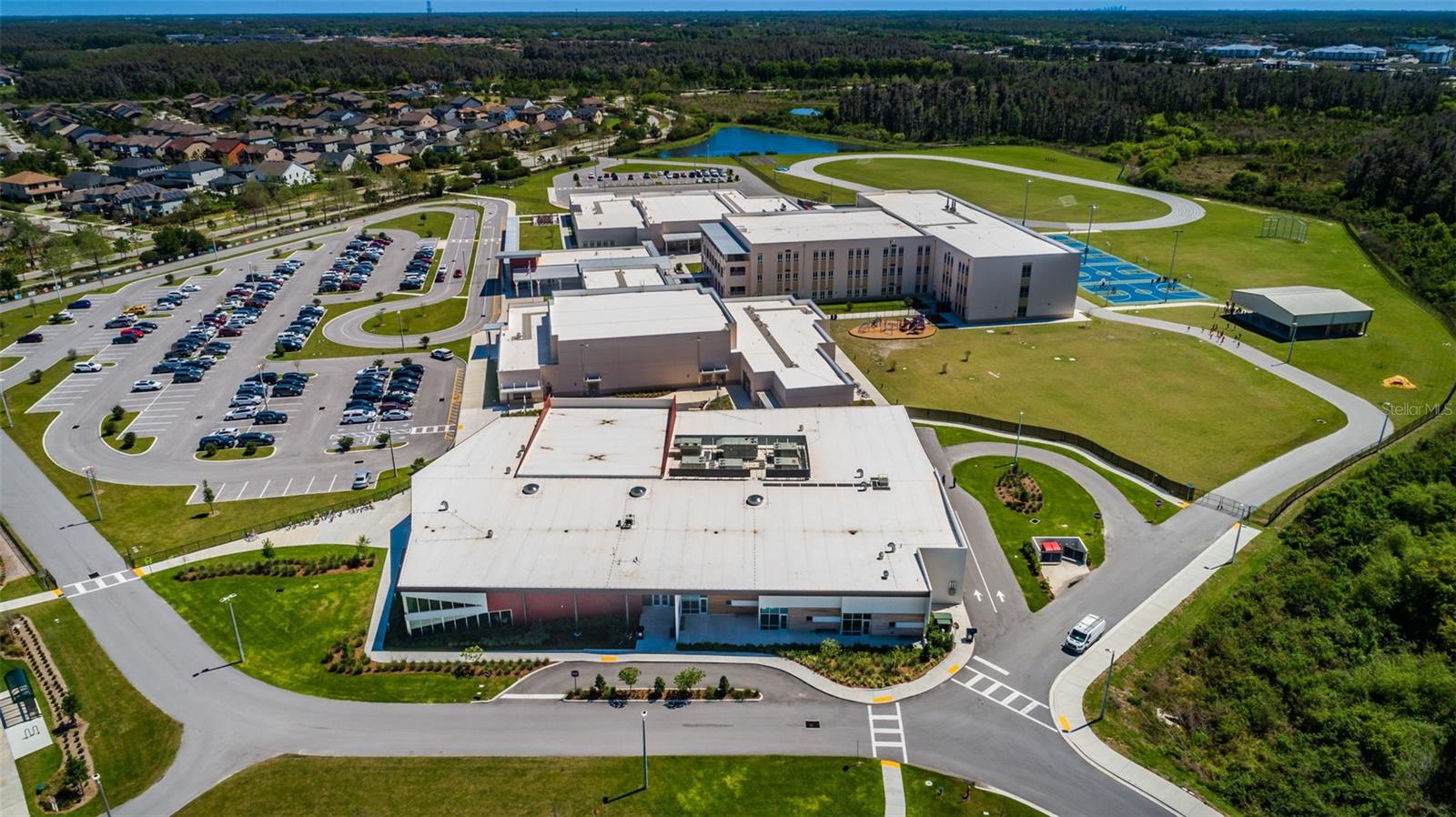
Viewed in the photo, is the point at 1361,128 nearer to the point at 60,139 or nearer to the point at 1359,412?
the point at 1359,412

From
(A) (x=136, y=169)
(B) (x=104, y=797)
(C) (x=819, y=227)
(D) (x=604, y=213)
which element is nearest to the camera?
(B) (x=104, y=797)

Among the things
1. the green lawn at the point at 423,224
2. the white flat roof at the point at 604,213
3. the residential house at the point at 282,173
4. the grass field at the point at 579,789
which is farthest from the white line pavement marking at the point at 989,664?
the residential house at the point at 282,173

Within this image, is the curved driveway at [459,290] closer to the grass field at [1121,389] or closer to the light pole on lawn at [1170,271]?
the grass field at [1121,389]

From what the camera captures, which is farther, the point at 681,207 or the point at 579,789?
the point at 681,207

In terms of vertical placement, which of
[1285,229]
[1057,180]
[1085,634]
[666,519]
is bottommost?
[1085,634]

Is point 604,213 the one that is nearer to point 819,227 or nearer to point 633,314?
point 819,227

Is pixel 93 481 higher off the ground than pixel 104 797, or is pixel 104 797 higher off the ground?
pixel 93 481

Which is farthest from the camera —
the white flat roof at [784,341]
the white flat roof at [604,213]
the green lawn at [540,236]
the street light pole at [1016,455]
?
the green lawn at [540,236]

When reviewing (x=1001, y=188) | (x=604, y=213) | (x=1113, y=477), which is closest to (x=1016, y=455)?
(x=1113, y=477)

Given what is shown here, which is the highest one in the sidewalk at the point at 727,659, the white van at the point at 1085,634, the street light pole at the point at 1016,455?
the street light pole at the point at 1016,455
